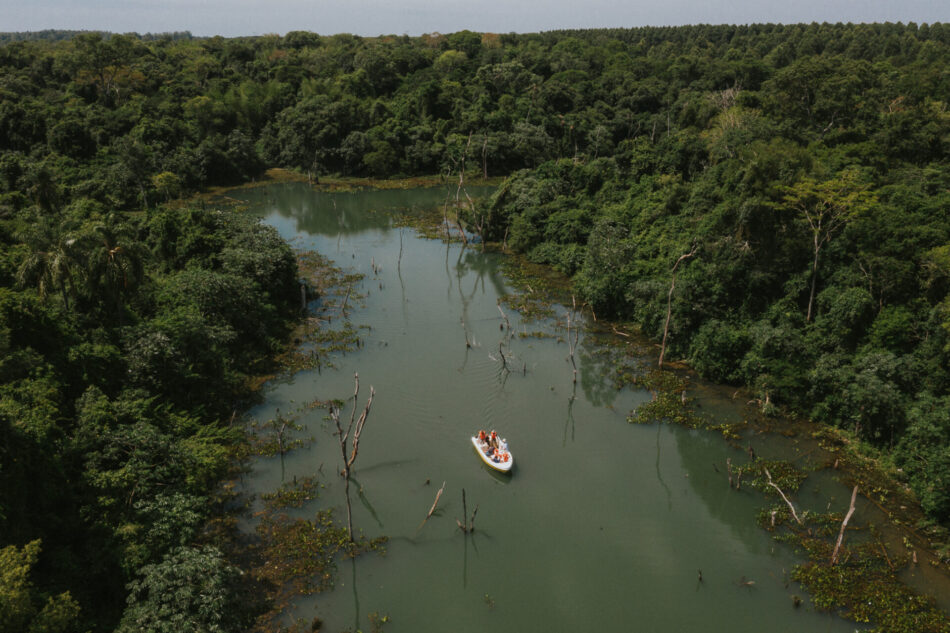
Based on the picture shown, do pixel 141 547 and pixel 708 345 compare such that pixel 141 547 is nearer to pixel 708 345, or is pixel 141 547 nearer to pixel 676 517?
pixel 676 517

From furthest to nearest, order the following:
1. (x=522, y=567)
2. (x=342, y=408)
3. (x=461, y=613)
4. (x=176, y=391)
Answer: (x=342, y=408) < (x=176, y=391) < (x=522, y=567) < (x=461, y=613)

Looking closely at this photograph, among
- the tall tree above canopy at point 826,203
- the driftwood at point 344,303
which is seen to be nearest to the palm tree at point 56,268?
the driftwood at point 344,303

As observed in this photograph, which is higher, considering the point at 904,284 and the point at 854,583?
the point at 904,284

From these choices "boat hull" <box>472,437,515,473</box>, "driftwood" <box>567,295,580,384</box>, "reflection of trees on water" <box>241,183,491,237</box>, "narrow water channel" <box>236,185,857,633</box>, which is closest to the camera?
"narrow water channel" <box>236,185,857,633</box>

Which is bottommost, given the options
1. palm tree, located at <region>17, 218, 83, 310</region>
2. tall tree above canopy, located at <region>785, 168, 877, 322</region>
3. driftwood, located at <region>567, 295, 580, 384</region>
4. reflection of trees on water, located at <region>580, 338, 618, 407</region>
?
reflection of trees on water, located at <region>580, 338, 618, 407</region>

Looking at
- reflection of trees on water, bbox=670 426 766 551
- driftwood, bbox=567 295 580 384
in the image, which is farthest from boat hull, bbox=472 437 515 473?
driftwood, bbox=567 295 580 384

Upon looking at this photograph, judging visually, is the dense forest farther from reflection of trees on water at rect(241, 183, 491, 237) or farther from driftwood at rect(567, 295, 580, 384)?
reflection of trees on water at rect(241, 183, 491, 237)

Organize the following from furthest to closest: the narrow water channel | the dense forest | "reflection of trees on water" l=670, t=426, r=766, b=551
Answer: "reflection of trees on water" l=670, t=426, r=766, b=551, the narrow water channel, the dense forest

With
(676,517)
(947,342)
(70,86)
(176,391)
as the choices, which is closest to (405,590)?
(676,517)
